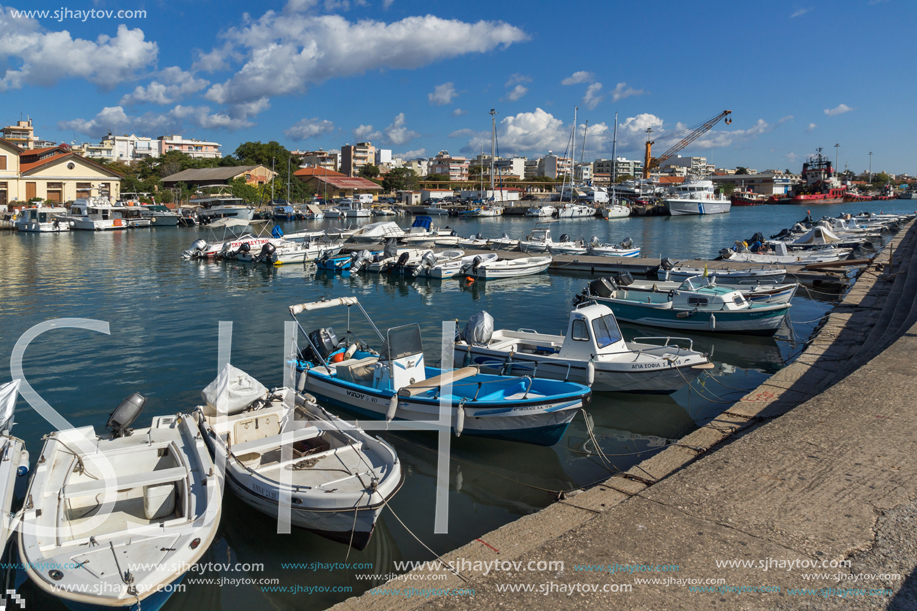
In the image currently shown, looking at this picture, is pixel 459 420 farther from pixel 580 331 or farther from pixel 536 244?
pixel 536 244

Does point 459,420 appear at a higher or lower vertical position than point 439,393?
lower

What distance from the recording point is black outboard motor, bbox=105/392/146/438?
864 cm

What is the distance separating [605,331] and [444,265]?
61.3 feet

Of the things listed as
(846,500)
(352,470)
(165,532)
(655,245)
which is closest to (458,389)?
(352,470)

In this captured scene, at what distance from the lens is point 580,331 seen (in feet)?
40.3

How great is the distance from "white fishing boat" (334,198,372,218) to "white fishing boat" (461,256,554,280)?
5638cm

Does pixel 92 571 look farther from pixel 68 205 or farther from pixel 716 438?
pixel 68 205

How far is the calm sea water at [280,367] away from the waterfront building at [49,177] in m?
41.5

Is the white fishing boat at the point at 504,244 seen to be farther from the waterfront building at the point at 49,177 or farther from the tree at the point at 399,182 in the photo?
the tree at the point at 399,182

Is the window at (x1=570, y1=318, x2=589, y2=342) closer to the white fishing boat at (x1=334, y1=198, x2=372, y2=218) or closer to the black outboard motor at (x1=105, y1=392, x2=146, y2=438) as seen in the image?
the black outboard motor at (x1=105, y1=392, x2=146, y2=438)

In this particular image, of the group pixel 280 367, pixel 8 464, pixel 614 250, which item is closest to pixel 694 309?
pixel 280 367

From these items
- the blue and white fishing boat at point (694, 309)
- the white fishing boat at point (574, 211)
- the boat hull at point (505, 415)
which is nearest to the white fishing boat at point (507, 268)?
the blue and white fishing boat at point (694, 309)

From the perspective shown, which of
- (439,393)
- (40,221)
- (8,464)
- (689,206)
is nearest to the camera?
(8,464)

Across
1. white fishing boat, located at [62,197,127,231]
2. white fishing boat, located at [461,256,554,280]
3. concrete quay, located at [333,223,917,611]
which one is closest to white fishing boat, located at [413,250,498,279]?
white fishing boat, located at [461,256,554,280]
